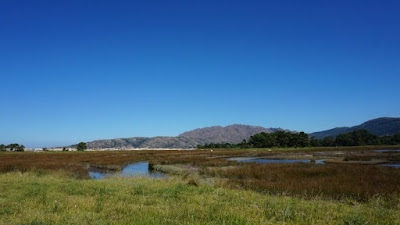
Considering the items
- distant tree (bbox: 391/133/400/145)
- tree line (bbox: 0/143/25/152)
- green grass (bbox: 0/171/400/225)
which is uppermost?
tree line (bbox: 0/143/25/152)

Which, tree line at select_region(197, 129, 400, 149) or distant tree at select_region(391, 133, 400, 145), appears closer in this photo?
tree line at select_region(197, 129, 400, 149)

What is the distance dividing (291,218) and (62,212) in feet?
26.4

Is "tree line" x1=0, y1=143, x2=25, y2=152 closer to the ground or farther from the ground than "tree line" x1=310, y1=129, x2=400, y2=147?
farther from the ground

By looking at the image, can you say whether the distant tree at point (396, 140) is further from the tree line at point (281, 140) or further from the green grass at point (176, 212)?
the green grass at point (176, 212)

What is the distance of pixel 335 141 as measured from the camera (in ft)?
555

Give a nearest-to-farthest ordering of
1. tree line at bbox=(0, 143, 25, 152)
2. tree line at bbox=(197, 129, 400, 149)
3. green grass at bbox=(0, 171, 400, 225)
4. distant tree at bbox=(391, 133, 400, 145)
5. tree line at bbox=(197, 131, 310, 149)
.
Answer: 1. green grass at bbox=(0, 171, 400, 225)
2. tree line at bbox=(0, 143, 25, 152)
3. tree line at bbox=(197, 131, 310, 149)
4. tree line at bbox=(197, 129, 400, 149)
5. distant tree at bbox=(391, 133, 400, 145)

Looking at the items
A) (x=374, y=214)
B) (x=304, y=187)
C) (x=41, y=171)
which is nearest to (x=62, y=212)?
(x=374, y=214)

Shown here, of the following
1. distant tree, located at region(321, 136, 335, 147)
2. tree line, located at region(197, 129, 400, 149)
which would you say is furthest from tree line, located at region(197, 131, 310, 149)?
distant tree, located at region(321, 136, 335, 147)

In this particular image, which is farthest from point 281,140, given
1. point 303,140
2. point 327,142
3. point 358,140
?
point 358,140

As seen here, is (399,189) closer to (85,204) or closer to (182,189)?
(182,189)

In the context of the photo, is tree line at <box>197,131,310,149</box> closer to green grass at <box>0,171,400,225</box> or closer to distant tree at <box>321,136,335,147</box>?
distant tree at <box>321,136,335,147</box>

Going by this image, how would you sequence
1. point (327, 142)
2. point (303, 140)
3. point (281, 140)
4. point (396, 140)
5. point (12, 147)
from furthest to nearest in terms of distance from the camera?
1. point (327, 142)
2. point (396, 140)
3. point (281, 140)
4. point (303, 140)
5. point (12, 147)

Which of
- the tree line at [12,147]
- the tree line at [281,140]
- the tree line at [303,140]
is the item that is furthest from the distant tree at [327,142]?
the tree line at [12,147]

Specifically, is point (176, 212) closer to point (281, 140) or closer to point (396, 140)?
point (281, 140)
